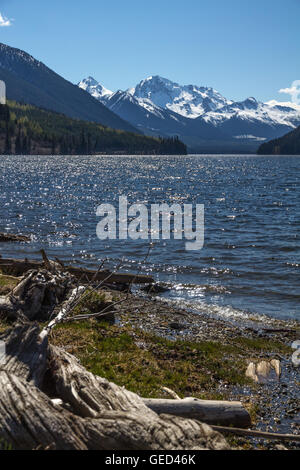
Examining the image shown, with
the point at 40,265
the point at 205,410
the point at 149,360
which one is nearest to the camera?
the point at 205,410

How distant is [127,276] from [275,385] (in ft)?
35.5

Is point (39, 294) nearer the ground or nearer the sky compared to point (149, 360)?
nearer the sky

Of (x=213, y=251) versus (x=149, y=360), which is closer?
(x=149, y=360)

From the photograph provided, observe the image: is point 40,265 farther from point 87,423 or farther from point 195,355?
point 87,423

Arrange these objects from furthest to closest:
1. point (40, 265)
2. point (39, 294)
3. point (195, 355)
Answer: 1. point (40, 265)
2. point (39, 294)
3. point (195, 355)

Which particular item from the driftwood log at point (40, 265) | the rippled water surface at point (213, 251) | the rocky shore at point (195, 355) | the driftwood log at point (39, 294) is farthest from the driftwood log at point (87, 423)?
the rippled water surface at point (213, 251)

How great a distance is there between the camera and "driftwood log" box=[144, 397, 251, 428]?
26.0 ft

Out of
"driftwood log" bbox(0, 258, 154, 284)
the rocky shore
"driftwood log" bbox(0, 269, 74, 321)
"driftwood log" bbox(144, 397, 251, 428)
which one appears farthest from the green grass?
"driftwood log" bbox(0, 258, 154, 284)

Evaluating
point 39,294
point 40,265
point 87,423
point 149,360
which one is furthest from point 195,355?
point 40,265

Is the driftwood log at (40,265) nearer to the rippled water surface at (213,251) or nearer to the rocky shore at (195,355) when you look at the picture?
the rocky shore at (195,355)

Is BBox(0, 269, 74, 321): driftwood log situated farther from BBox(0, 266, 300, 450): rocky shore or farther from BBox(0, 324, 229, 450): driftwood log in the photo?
BBox(0, 324, 229, 450): driftwood log

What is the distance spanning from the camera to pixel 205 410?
27.2ft

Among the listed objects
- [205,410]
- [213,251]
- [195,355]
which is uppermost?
[213,251]

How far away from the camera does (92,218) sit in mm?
48688
